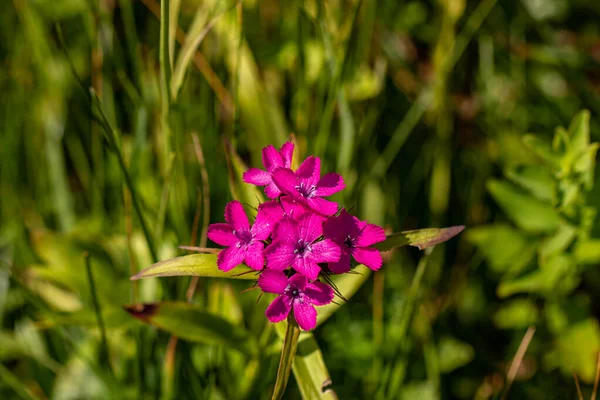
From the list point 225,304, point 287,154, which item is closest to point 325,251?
point 287,154

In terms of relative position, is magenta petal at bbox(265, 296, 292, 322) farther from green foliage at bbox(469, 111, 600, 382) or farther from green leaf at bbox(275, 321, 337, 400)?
green foliage at bbox(469, 111, 600, 382)

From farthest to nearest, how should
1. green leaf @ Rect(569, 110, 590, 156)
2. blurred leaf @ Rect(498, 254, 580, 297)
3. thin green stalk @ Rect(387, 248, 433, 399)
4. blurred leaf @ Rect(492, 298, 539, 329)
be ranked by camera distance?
Answer: blurred leaf @ Rect(492, 298, 539, 329), blurred leaf @ Rect(498, 254, 580, 297), green leaf @ Rect(569, 110, 590, 156), thin green stalk @ Rect(387, 248, 433, 399)

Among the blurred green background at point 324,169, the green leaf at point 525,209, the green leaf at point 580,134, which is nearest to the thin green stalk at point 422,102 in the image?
the blurred green background at point 324,169

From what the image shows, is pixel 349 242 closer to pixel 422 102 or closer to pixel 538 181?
pixel 538 181

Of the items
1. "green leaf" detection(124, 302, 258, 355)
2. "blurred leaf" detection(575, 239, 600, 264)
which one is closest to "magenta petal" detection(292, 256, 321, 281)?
"green leaf" detection(124, 302, 258, 355)

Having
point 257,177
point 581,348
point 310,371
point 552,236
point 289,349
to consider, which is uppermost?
point 257,177

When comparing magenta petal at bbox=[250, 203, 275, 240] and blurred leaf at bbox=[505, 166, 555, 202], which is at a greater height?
magenta petal at bbox=[250, 203, 275, 240]

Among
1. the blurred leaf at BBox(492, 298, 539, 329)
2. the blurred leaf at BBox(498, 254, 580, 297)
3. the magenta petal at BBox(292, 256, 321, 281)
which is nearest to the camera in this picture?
the magenta petal at BBox(292, 256, 321, 281)
